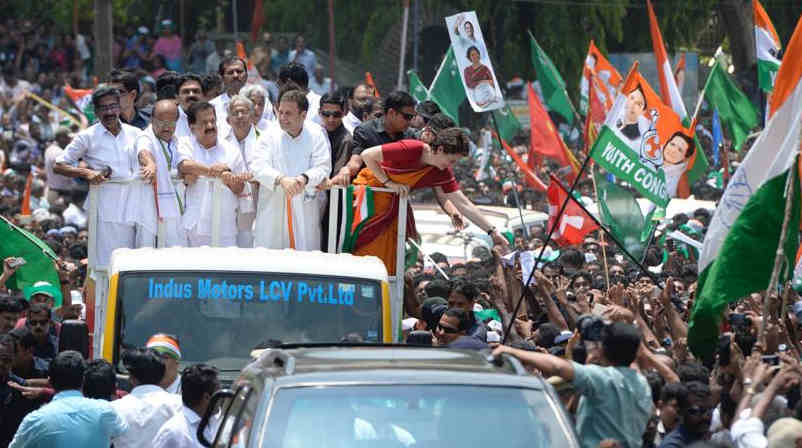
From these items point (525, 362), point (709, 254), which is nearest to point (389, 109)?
point (709, 254)

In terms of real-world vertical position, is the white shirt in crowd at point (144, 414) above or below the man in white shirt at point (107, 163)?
below

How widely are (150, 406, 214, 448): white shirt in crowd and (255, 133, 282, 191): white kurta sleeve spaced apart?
2.82 metres

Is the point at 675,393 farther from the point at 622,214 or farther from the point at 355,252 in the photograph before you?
the point at 622,214

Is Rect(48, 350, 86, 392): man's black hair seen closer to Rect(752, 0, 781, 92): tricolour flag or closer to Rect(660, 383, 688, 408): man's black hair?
Rect(660, 383, 688, 408): man's black hair

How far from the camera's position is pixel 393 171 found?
9.76 m

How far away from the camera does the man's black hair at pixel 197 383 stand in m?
7.32

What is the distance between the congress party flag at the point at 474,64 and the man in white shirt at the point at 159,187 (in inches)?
272

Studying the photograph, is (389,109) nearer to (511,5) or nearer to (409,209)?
(409,209)

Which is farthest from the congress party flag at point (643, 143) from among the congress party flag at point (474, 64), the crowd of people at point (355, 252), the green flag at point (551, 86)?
the green flag at point (551, 86)

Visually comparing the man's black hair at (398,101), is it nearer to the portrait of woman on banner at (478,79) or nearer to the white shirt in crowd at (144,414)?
the white shirt in crowd at (144,414)

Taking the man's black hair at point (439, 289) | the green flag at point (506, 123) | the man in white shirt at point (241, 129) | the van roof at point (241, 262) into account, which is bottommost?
the man's black hair at point (439, 289)

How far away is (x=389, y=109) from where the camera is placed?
34.3 feet

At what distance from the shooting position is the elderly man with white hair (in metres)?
11.1

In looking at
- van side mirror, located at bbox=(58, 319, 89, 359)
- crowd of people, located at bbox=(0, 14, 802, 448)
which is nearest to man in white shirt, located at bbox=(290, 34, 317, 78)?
crowd of people, located at bbox=(0, 14, 802, 448)
